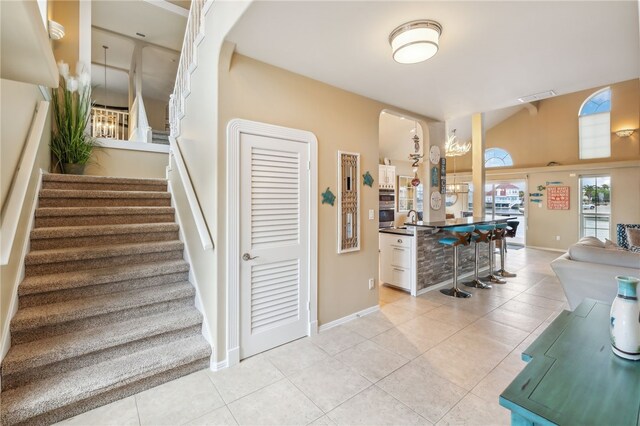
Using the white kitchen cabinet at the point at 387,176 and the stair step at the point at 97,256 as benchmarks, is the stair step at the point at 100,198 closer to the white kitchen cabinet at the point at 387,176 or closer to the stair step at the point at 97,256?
the stair step at the point at 97,256

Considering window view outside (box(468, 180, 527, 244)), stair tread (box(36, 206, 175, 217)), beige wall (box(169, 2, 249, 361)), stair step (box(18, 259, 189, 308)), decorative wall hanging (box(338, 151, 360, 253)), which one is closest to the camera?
stair step (box(18, 259, 189, 308))

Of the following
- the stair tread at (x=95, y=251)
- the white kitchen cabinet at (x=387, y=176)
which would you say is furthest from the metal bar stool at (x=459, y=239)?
the white kitchen cabinet at (x=387, y=176)

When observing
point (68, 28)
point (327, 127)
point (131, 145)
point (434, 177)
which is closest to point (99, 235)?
point (131, 145)

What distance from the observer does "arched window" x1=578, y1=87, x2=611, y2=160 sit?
7547mm

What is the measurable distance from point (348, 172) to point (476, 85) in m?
1.73

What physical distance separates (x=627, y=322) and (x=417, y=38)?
2042 millimetres

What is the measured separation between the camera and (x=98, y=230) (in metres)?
2.90

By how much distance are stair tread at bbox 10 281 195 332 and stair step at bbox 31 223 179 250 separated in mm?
681

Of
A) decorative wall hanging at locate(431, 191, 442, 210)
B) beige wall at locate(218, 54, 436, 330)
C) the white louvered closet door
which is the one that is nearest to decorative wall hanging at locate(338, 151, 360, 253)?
beige wall at locate(218, 54, 436, 330)

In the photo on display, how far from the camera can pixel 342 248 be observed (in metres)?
3.26

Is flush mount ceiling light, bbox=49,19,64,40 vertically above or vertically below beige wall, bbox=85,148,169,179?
above

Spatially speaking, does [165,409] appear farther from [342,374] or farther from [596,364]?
[596,364]

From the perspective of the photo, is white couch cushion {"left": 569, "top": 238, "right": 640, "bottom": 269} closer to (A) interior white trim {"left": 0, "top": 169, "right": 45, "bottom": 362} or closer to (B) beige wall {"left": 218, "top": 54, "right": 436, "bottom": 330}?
(B) beige wall {"left": 218, "top": 54, "right": 436, "bottom": 330}

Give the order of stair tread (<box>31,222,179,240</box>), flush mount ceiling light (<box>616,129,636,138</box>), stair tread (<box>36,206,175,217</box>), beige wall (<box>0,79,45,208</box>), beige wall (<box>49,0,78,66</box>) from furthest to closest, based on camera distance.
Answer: flush mount ceiling light (<box>616,129,636,138</box>), beige wall (<box>49,0,78,66</box>), stair tread (<box>36,206,175,217</box>), stair tread (<box>31,222,179,240</box>), beige wall (<box>0,79,45,208</box>)
